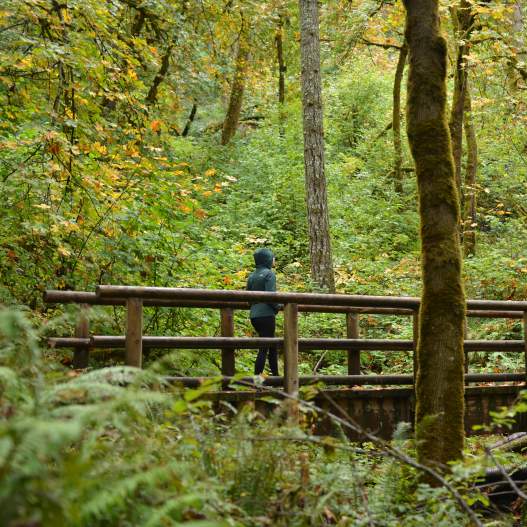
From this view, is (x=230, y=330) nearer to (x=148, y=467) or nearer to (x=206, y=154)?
(x=148, y=467)

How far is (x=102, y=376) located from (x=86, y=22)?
720cm

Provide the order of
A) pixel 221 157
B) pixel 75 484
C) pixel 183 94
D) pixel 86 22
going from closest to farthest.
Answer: pixel 75 484
pixel 86 22
pixel 183 94
pixel 221 157

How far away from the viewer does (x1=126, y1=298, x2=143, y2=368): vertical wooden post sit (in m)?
6.43

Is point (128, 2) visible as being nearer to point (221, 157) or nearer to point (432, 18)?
point (432, 18)

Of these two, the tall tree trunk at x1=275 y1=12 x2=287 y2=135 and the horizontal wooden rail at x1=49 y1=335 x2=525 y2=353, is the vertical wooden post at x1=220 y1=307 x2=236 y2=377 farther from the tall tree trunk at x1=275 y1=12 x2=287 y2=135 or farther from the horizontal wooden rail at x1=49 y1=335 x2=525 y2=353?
the tall tree trunk at x1=275 y1=12 x2=287 y2=135

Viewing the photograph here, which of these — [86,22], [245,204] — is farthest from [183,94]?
[86,22]

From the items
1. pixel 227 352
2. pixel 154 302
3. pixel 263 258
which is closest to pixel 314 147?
pixel 263 258

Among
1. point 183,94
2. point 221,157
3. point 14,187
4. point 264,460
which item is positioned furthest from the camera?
point 221,157

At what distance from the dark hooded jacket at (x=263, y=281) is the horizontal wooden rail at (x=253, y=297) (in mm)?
1769

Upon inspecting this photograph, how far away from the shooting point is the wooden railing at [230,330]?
645cm

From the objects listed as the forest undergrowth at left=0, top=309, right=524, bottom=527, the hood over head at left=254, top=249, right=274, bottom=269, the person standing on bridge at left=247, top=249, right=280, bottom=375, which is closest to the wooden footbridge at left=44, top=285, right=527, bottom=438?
the person standing on bridge at left=247, top=249, right=280, bottom=375

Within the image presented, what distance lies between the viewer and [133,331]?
254 inches

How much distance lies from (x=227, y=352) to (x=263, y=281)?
6.31 feet

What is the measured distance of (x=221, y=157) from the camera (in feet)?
83.8
